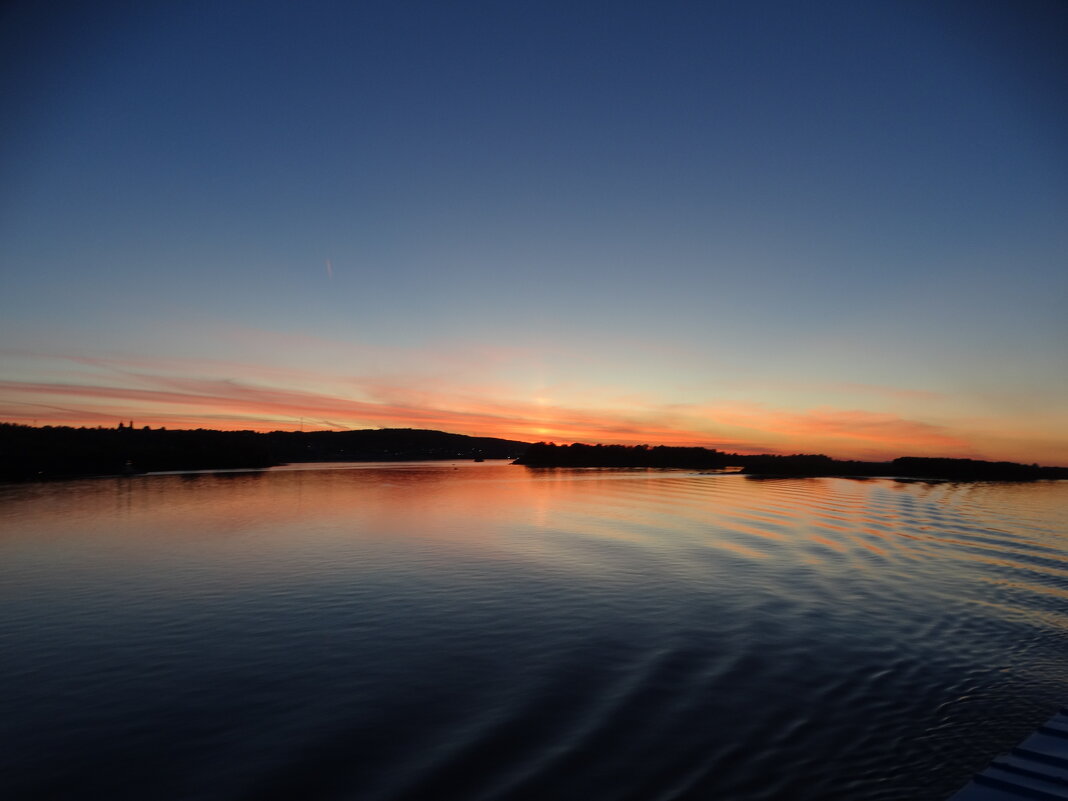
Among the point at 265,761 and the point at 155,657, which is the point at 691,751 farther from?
the point at 155,657

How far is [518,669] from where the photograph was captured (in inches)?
510

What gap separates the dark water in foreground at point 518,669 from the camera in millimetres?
8578

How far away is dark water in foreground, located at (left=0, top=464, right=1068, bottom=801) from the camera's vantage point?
→ 858cm

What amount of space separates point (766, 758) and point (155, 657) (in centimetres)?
1467

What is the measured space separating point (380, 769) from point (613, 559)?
802 inches

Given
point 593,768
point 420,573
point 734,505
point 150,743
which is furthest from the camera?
point 734,505

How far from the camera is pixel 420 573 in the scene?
2383cm

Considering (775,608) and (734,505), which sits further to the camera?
(734,505)

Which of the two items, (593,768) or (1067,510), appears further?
(1067,510)

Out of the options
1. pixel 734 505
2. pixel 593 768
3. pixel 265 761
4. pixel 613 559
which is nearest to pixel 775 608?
pixel 613 559

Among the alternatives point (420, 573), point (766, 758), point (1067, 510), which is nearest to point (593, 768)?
point (766, 758)

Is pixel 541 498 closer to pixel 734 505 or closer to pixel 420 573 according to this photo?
pixel 734 505

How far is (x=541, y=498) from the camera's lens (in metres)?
68.1

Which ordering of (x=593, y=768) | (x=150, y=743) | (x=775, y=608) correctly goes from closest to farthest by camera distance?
1. (x=593, y=768)
2. (x=150, y=743)
3. (x=775, y=608)
